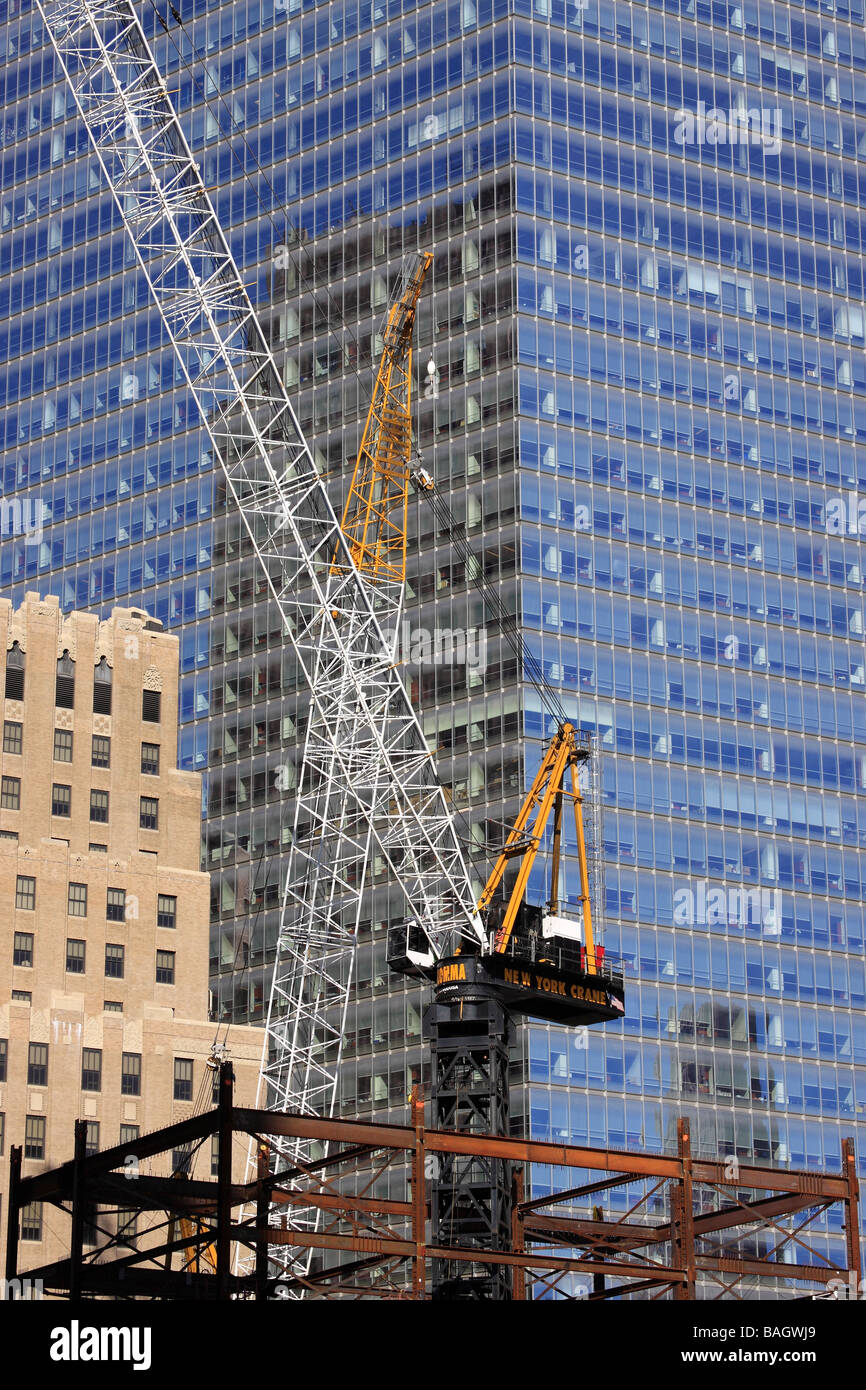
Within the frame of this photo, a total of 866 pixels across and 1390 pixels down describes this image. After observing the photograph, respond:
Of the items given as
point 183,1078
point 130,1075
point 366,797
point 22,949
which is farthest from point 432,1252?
point 366,797

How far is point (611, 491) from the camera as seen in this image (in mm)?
166000

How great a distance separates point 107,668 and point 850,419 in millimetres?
54458

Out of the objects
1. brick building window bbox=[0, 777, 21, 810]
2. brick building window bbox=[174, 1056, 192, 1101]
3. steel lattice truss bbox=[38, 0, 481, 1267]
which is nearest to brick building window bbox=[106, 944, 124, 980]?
brick building window bbox=[174, 1056, 192, 1101]

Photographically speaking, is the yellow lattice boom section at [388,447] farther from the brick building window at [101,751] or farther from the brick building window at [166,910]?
the brick building window at [166,910]

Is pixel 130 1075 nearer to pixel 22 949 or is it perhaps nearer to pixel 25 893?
pixel 22 949

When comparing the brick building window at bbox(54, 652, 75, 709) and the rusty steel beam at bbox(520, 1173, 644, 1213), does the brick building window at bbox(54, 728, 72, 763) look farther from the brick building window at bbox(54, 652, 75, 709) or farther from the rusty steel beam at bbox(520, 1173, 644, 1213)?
the rusty steel beam at bbox(520, 1173, 644, 1213)

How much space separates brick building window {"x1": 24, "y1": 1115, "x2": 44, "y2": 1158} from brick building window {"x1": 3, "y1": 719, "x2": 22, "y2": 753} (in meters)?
21.2

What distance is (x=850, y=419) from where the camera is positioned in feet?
589

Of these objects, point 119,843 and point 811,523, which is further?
point 811,523

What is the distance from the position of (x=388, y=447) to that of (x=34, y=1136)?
138 feet

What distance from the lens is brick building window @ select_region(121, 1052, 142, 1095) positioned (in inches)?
5689

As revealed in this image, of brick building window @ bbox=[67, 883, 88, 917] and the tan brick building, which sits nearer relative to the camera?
the tan brick building
